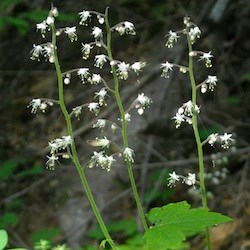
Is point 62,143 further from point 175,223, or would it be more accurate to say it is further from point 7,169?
point 7,169

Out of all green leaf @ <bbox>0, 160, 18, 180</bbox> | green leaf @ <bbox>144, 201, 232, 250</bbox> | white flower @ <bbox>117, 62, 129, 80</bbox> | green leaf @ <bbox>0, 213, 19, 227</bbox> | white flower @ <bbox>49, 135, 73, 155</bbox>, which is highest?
white flower @ <bbox>117, 62, 129, 80</bbox>

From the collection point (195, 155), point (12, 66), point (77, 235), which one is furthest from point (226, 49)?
point (12, 66)

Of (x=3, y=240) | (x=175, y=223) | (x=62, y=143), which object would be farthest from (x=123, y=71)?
(x=3, y=240)

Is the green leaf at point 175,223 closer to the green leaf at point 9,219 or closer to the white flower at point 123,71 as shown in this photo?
the white flower at point 123,71

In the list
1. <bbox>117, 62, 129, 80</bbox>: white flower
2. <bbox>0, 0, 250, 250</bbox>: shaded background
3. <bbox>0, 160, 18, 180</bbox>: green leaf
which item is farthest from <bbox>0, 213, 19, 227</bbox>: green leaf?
<bbox>117, 62, 129, 80</bbox>: white flower

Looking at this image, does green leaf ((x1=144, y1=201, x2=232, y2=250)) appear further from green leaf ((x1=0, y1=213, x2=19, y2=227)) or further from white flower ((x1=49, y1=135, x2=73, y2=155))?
green leaf ((x1=0, y1=213, x2=19, y2=227))

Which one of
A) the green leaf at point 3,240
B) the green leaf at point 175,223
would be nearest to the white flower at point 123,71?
the green leaf at point 175,223

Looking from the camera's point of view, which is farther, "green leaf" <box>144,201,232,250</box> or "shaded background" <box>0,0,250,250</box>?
"shaded background" <box>0,0,250,250</box>
